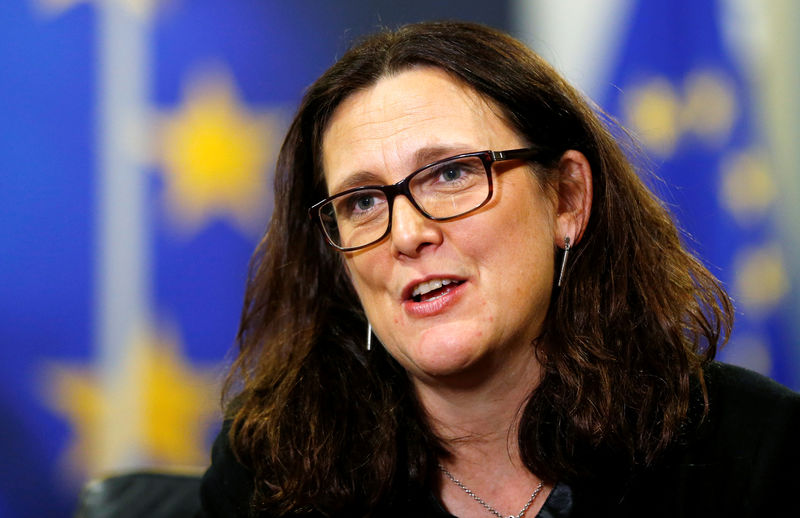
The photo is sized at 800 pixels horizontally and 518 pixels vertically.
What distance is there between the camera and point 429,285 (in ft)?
4.60

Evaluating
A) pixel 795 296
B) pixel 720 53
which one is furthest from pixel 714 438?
pixel 720 53

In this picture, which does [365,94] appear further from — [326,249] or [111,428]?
[111,428]

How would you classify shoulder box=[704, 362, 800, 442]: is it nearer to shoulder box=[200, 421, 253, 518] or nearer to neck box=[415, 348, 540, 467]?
neck box=[415, 348, 540, 467]

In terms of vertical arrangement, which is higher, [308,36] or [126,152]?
[308,36]

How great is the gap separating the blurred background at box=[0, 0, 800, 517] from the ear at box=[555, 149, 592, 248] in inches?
36.8

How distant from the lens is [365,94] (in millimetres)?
1555

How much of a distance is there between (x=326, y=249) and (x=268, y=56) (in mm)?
1049

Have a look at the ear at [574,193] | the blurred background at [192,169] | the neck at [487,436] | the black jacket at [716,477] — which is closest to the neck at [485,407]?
the neck at [487,436]

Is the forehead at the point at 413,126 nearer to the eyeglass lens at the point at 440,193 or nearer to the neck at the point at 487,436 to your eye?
the eyeglass lens at the point at 440,193

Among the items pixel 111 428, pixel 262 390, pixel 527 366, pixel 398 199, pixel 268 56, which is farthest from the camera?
pixel 268 56

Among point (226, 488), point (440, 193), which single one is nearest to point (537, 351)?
point (440, 193)

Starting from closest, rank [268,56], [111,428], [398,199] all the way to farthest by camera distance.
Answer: [398,199] → [111,428] → [268,56]

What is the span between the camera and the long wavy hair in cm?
149

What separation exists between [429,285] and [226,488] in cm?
60
